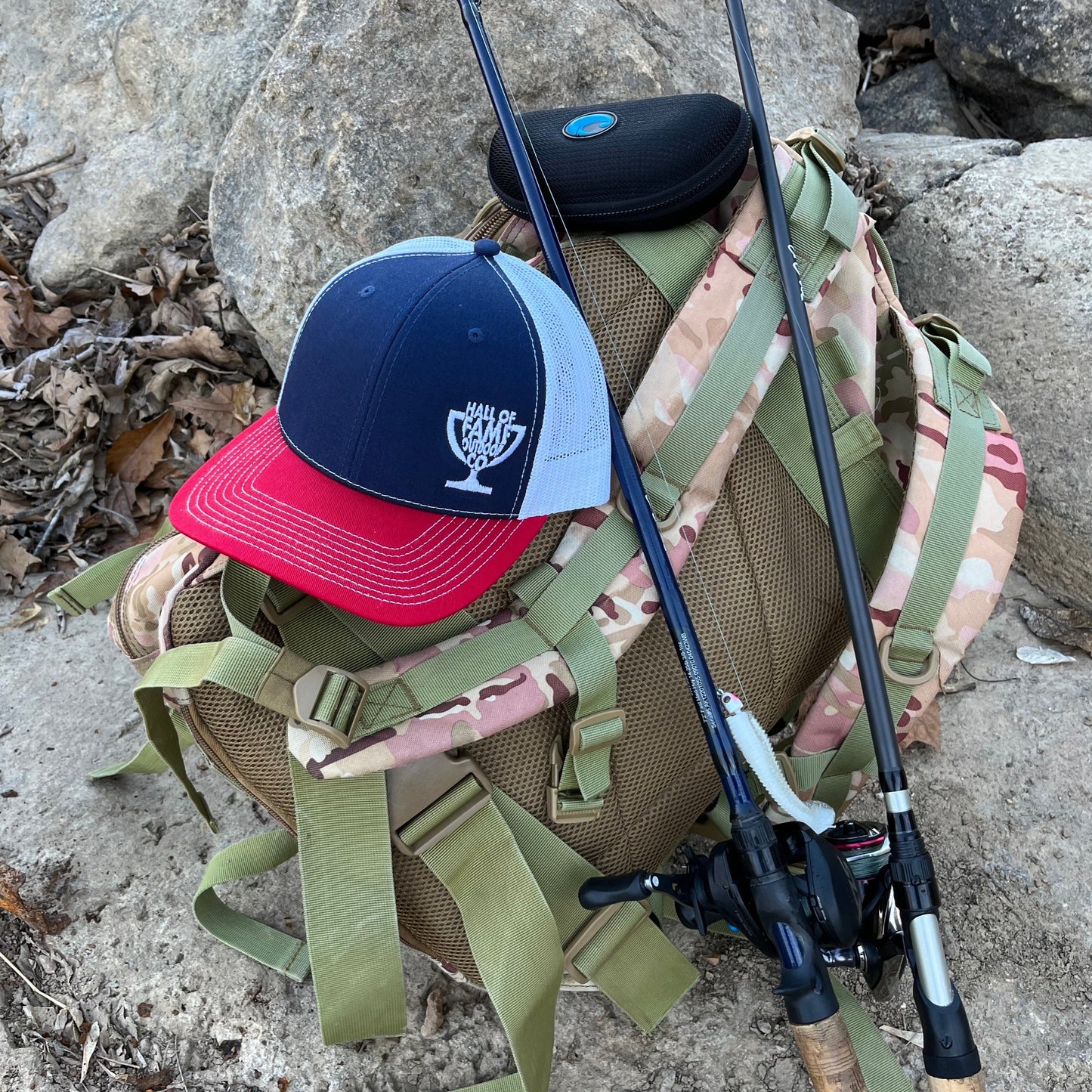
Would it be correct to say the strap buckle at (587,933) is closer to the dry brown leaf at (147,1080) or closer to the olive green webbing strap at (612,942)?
the olive green webbing strap at (612,942)

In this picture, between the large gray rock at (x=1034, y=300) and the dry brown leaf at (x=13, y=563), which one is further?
the dry brown leaf at (x=13, y=563)

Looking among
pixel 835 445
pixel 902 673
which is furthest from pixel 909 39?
pixel 902 673

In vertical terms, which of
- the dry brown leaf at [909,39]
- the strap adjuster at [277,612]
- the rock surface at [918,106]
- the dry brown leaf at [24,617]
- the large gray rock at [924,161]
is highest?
the strap adjuster at [277,612]

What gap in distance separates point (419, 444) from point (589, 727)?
58 centimetres

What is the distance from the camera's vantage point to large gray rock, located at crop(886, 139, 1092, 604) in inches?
92.4

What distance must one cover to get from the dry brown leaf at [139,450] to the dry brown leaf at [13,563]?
0.35 metres

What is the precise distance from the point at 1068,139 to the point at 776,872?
2372mm

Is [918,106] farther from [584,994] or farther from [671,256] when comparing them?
[584,994]

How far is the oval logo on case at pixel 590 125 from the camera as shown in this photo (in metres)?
1.83

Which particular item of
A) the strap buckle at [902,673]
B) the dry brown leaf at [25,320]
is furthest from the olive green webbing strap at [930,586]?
the dry brown leaf at [25,320]

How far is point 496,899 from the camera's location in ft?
5.58

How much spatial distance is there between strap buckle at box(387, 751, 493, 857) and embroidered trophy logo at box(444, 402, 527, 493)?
51 centimetres

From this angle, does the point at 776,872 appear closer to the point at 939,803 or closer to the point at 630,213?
the point at 939,803

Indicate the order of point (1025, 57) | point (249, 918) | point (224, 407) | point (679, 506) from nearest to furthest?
point (679, 506), point (249, 918), point (224, 407), point (1025, 57)
